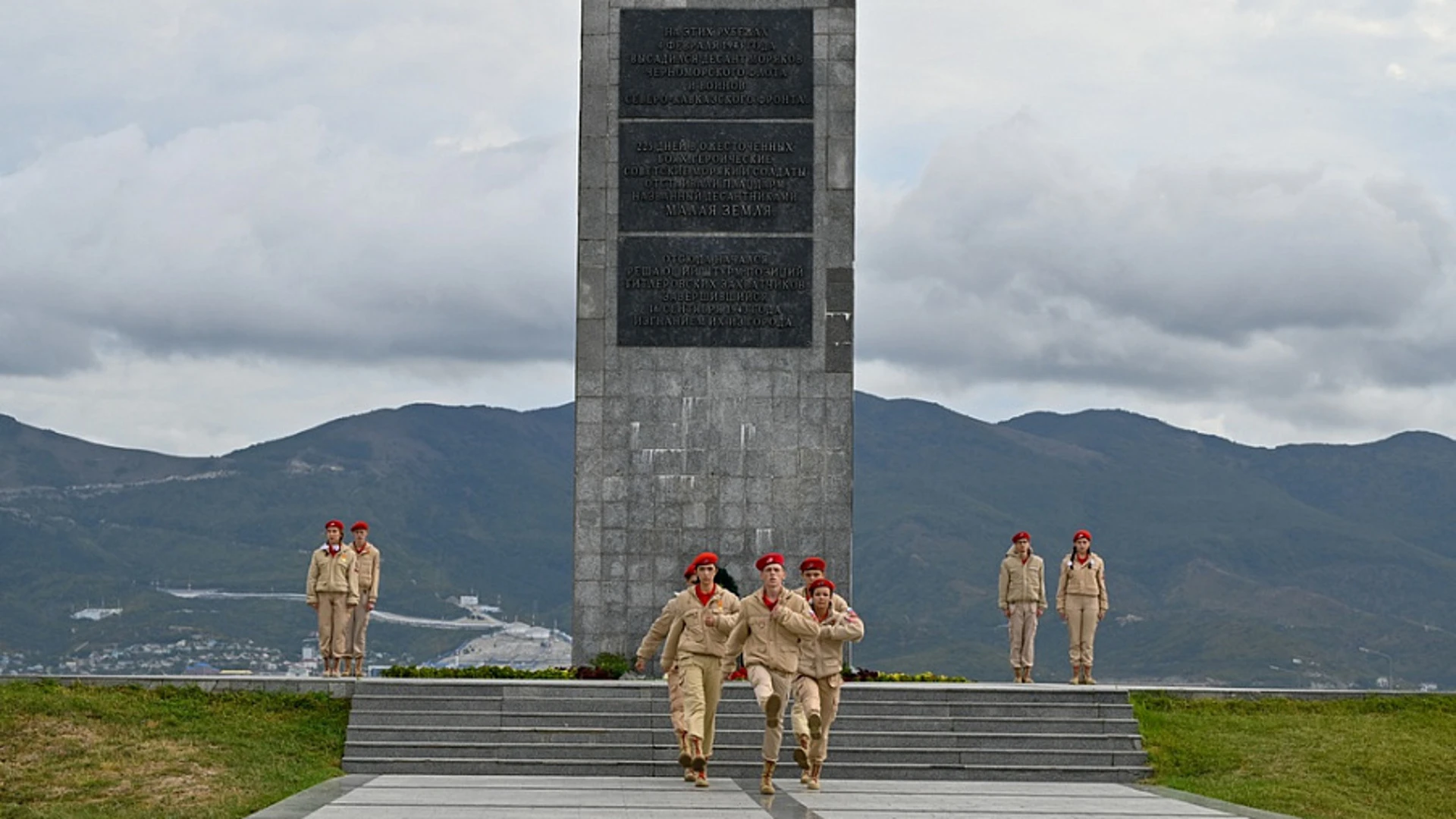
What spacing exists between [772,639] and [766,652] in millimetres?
147

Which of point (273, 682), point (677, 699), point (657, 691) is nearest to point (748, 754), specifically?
point (657, 691)

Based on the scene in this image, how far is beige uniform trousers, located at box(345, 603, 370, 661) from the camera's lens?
27422mm

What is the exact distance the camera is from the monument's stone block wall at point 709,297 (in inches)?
1179

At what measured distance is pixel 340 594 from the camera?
27.3 metres

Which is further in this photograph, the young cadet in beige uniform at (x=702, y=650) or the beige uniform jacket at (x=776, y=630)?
the young cadet in beige uniform at (x=702, y=650)

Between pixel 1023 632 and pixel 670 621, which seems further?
pixel 1023 632

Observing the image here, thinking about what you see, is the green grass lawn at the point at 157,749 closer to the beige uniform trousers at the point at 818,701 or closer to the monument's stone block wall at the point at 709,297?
the beige uniform trousers at the point at 818,701

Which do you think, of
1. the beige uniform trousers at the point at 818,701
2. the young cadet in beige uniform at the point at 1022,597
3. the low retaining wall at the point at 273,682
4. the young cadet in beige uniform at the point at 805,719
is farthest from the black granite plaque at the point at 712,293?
the beige uniform trousers at the point at 818,701

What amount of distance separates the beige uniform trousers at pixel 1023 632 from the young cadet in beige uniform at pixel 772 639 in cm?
801

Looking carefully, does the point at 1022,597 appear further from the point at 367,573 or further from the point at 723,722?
the point at 367,573

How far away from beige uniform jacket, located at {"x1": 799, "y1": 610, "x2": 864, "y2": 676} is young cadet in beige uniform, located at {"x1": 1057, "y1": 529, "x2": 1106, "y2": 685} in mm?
7434

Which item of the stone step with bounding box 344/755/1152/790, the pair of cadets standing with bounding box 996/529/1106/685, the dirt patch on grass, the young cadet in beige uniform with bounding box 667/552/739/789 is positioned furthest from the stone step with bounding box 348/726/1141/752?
the pair of cadets standing with bounding box 996/529/1106/685

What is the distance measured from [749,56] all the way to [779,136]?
1309 mm

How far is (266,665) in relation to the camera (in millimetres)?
151750
